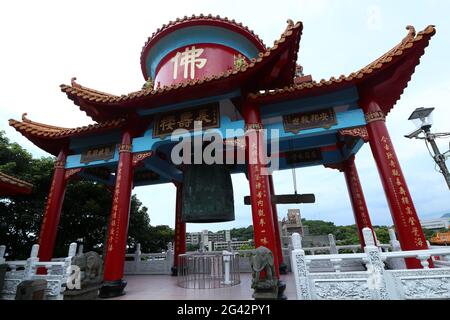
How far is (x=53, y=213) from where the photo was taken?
7.19 meters

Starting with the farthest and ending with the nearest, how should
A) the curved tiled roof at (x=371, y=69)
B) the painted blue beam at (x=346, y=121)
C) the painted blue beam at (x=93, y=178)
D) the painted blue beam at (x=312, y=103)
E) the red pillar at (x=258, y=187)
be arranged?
the painted blue beam at (x=93, y=178)
the painted blue beam at (x=312, y=103)
the painted blue beam at (x=346, y=121)
the red pillar at (x=258, y=187)
the curved tiled roof at (x=371, y=69)

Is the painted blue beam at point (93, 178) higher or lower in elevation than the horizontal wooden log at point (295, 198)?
higher

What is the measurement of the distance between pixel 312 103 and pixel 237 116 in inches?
90.7

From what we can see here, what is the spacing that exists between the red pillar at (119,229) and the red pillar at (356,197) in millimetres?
7246

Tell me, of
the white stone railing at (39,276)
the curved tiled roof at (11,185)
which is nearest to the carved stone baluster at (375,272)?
the white stone railing at (39,276)

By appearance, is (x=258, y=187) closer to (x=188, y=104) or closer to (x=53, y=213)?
(x=188, y=104)

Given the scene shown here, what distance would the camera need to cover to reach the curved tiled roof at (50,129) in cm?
727

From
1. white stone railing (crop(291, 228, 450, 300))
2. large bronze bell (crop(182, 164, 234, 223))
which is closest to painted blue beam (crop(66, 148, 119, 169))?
large bronze bell (crop(182, 164, 234, 223))

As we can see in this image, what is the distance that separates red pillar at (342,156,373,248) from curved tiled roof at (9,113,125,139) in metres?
7.72

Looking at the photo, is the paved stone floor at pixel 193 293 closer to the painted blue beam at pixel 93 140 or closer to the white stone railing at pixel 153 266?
the white stone railing at pixel 153 266

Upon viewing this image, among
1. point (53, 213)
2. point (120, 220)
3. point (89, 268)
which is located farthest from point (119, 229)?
point (53, 213)

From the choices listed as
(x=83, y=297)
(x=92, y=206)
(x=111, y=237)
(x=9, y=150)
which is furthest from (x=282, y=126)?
(x=9, y=150)

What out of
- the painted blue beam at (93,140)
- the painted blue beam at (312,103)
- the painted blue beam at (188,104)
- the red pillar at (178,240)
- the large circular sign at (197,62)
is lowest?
the red pillar at (178,240)
